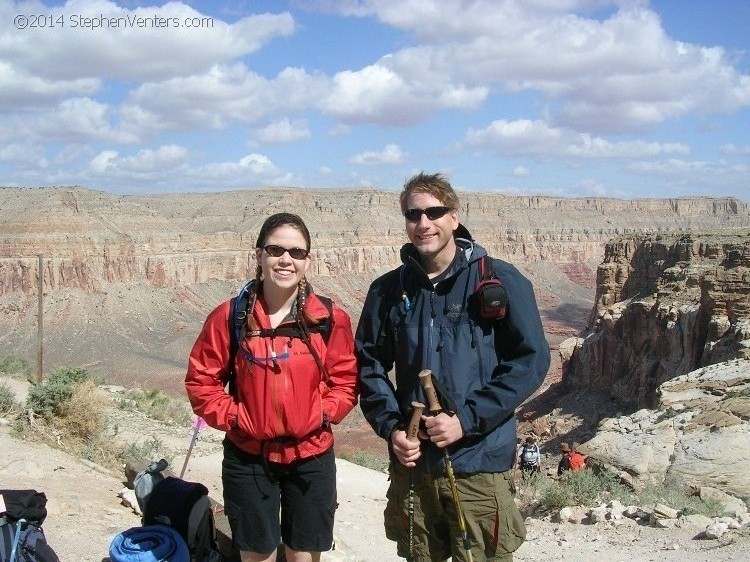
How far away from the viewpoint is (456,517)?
3.02 m

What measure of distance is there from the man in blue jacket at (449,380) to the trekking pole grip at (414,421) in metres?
0.03

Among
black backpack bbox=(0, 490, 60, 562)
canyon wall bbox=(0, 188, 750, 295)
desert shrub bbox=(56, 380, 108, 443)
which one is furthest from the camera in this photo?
canyon wall bbox=(0, 188, 750, 295)

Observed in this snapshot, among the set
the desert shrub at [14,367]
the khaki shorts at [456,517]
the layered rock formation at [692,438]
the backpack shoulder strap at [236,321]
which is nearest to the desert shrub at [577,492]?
the layered rock formation at [692,438]

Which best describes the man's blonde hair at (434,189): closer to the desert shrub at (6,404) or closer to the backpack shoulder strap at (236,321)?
the backpack shoulder strap at (236,321)

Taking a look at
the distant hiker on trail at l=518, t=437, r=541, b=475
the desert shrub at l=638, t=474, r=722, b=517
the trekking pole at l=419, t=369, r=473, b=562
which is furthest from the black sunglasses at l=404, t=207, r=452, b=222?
the distant hiker on trail at l=518, t=437, r=541, b=475

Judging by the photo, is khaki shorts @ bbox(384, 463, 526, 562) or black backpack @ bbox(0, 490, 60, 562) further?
black backpack @ bbox(0, 490, 60, 562)

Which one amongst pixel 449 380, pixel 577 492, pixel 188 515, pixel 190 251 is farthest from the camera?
pixel 190 251

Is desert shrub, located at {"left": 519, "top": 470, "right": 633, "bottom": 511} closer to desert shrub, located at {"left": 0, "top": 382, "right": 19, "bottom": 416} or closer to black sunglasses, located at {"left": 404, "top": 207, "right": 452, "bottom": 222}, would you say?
black sunglasses, located at {"left": 404, "top": 207, "right": 452, "bottom": 222}

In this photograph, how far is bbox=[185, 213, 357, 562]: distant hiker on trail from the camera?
3156 millimetres

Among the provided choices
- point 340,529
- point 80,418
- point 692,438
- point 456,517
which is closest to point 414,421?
point 456,517

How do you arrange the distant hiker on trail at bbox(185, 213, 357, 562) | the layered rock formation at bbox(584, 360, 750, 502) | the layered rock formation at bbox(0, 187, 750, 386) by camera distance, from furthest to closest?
1. the layered rock formation at bbox(0, 187, 750, 386)
2. the layered rock formation at bbox(584, 360, 750, 502)
3. the distant hiker on trail at bbox(185, 213, 357, 562)

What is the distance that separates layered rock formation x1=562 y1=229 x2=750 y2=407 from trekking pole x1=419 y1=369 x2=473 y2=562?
13221mm

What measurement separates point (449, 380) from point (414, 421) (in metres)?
0.25

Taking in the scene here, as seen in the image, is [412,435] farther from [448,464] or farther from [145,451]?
[145,451]
